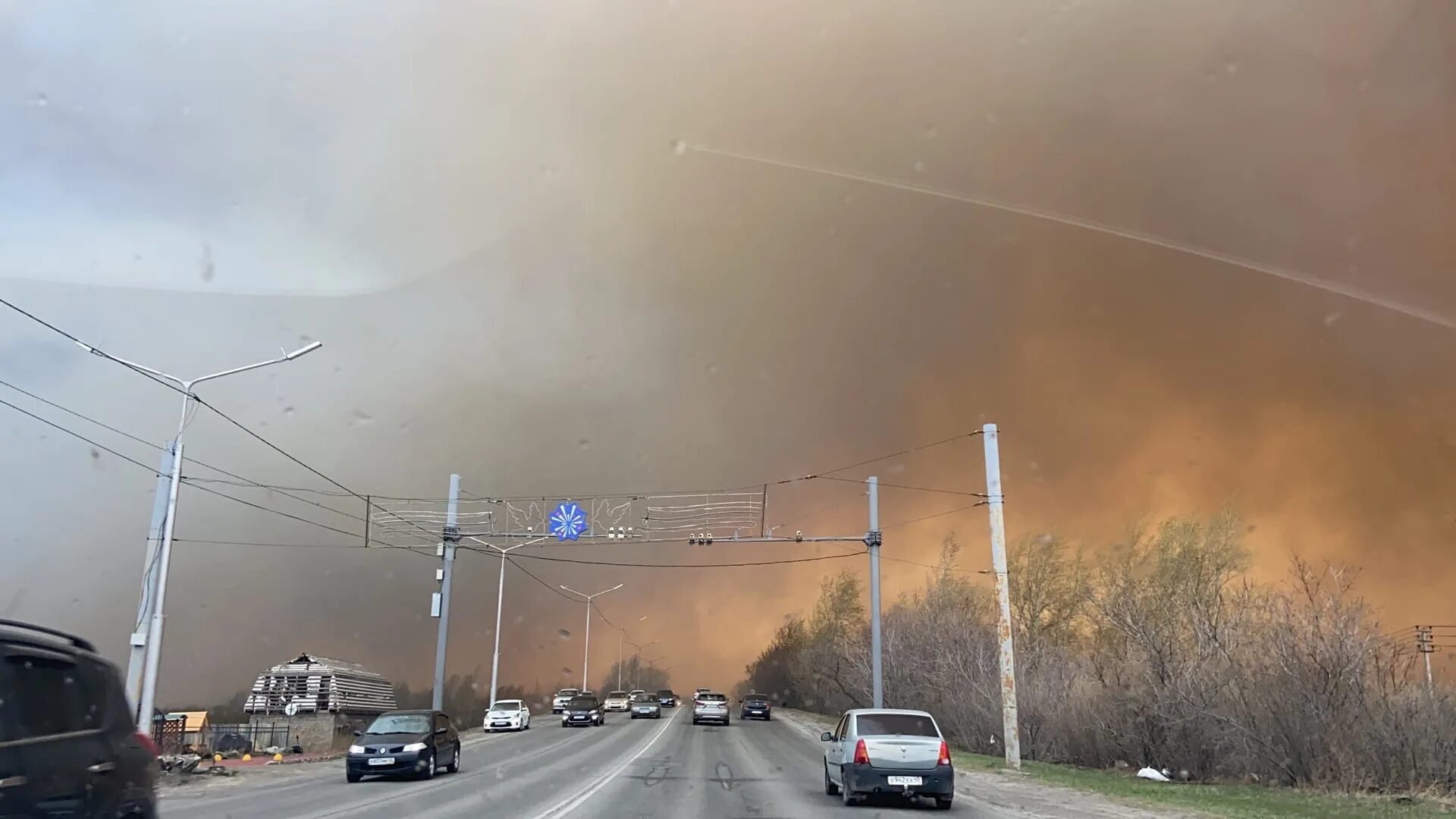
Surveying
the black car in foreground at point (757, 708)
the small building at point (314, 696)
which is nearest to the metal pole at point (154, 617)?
the small building at point (314, 696)

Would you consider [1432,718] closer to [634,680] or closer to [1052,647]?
[1052,647]

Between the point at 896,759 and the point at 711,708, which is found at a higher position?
the point at 896,759

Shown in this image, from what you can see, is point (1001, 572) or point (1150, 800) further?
point (1001, 572)

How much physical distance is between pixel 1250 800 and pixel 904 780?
7998mm

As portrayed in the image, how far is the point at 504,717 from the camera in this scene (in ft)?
180

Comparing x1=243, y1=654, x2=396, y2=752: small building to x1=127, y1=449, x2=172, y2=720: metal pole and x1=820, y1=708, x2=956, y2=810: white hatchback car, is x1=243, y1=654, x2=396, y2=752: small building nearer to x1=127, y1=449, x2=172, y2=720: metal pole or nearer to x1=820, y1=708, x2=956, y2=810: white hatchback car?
x1=127, y1=449, x2=172, y2=720: metal pole

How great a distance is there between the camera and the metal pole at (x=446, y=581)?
3759 cm

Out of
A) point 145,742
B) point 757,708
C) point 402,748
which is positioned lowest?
point 757,708

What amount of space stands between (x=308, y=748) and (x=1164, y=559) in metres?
37.7

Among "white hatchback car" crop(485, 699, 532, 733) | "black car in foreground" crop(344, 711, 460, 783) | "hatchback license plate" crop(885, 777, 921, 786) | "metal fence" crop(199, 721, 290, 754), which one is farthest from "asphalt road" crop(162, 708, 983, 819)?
"white hatchback car" crop(485, 699, 532, 733)

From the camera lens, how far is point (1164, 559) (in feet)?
125

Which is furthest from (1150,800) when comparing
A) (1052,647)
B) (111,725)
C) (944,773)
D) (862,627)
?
(862,627)

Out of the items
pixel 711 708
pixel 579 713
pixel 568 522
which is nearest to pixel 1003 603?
pixel 568 522

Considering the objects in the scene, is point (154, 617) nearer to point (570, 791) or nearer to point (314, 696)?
point (570, 791)
